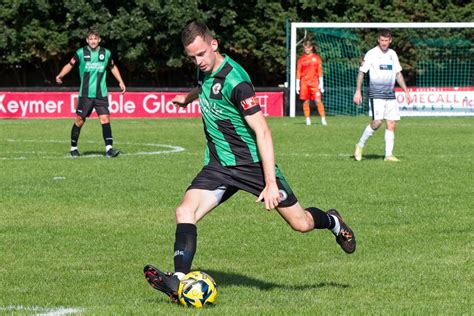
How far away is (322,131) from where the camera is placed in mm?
26500

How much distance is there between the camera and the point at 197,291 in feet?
22.7

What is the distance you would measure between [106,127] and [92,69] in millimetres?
1028

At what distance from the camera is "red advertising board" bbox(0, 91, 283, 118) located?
33.3 m

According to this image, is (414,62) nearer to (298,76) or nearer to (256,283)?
(298,76)

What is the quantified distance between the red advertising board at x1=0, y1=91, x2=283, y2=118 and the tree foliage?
6644 millimetres

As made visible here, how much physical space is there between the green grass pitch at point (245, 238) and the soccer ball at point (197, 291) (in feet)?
0.39

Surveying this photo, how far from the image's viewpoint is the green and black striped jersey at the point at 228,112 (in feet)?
23.5

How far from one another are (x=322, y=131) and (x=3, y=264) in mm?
18239

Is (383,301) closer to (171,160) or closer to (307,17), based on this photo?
(171,160)

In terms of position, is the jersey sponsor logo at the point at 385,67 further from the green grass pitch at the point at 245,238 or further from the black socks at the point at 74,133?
the black socks at the point at 74,133

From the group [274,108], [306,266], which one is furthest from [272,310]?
[274,108]

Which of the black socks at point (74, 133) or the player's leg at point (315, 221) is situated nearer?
the player's leg at point (315, 221)

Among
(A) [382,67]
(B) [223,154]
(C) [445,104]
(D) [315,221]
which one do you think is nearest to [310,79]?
(C) [445,104]

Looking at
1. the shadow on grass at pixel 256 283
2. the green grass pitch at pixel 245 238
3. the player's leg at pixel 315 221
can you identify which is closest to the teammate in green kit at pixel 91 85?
the green grass pitch at pixel 245 238
